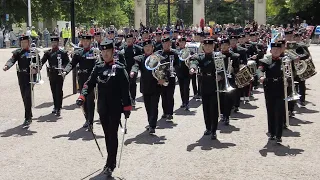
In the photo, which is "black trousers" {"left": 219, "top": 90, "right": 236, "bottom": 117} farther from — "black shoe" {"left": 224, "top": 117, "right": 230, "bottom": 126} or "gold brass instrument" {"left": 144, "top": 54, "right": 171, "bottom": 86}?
"gold brass instrument" {"left": 144, "top": 54, "right": 171, "bottom": 86}

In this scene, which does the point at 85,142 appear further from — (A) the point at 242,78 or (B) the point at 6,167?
(A) the point at 242,78

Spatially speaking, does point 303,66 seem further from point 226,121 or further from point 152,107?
point 152,107

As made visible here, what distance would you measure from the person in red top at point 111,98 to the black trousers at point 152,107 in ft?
9.66

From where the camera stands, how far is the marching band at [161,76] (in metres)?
8.12

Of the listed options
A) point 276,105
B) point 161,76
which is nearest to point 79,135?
point 161,76

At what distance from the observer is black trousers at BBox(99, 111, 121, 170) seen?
8.05 m

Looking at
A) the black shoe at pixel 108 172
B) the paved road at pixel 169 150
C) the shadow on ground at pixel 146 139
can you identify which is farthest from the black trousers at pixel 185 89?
the black shoe at pixel 108 172

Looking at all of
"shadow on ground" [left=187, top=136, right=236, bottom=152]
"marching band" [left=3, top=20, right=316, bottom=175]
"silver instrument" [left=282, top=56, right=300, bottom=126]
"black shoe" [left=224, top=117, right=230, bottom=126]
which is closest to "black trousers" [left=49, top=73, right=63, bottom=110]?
"marching band" [left=3, top=20, right=316, bottom=175]

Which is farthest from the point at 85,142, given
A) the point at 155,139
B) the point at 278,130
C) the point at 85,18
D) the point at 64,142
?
the point at 85,18

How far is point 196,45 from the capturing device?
55.3ft

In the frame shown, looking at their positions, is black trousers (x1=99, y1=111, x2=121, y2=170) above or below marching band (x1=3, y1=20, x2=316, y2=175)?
below

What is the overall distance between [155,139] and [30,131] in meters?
2.81

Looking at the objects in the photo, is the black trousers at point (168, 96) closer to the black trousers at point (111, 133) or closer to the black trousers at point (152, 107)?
the black trousers at point (152, 107)

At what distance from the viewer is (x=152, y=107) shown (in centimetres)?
1120
